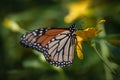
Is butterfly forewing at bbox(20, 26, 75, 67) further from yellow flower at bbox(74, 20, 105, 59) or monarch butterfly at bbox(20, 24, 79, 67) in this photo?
yellow flower at bbox(74, 20, 105, 59)

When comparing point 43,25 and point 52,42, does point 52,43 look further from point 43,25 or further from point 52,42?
point 43,25

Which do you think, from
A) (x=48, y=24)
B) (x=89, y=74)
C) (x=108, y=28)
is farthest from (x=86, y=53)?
(x=48, y=24)

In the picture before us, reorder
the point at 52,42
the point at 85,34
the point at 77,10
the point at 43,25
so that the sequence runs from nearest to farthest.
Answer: the point at 85,34
the point at 52,42
the point at 77,10
the point at 43,25

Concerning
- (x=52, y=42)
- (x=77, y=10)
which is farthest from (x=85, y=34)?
(x=77, y=10)

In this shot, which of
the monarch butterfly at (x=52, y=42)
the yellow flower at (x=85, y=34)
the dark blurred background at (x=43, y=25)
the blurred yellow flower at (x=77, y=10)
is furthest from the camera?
the blurred yellow flower at (x=77, y=10)

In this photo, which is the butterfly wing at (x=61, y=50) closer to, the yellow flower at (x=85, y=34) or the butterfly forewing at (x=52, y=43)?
the butterfly forewing at (x=52, y=43)

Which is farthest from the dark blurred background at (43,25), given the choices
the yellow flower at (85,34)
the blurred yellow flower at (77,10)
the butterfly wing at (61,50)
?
the yellow flower at (85,34)
